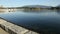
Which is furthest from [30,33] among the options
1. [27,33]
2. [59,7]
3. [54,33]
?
[59,7]

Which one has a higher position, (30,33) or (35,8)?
(30,33)

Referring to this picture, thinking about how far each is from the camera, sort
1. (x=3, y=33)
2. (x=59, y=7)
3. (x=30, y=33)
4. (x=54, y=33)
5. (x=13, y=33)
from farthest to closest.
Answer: (x=59, y=7), (x=54, y=33), (x=3, y=33), (x=13, y=33), (x=30, y=33)

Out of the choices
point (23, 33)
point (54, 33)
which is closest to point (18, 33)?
point (23, 33)

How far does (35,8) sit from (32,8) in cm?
536

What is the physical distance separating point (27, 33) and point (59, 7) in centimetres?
11527

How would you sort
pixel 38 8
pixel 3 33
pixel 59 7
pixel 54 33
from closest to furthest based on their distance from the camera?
pixel 3 33 < pixel 54 33 < pixel 59 7 < pixel 38 8

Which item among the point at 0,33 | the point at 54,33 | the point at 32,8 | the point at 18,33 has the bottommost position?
the point at 32,8

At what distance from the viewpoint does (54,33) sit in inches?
499

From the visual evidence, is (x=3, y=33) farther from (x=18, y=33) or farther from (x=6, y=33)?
(x=18, y=33)

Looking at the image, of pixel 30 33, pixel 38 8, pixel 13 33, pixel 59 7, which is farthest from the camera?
pixel 38 8

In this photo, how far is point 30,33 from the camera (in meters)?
7.02

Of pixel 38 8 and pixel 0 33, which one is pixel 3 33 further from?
pixel 38 8

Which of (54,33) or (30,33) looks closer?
(30,33)

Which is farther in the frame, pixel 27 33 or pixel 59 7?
pixel 59 7
